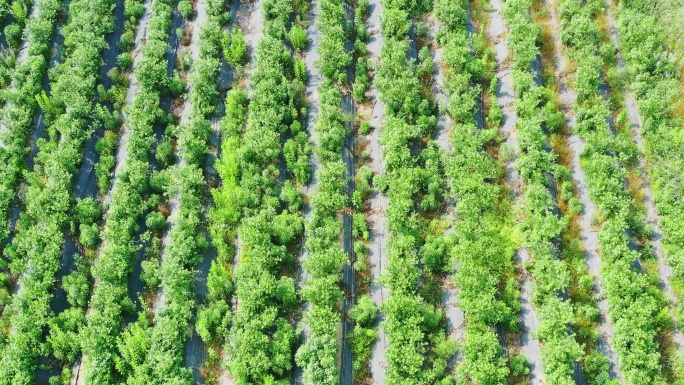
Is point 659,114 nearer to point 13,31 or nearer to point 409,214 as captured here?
point 409,214

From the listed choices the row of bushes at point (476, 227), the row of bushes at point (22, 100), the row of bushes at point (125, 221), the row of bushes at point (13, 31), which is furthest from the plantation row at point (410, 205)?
the row of bushes at point (13, 31)

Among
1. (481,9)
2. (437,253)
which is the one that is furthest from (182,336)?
(481,9)

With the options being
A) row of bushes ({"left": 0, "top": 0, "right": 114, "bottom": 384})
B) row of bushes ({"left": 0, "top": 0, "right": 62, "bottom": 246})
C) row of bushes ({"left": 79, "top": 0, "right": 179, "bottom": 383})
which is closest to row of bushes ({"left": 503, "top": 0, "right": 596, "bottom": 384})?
row of bushes ({"left": 79, "top": 0, "right": 179, "bottom": 383})

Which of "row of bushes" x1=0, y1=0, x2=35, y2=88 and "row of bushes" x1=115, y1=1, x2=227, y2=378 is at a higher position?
"row of bushes" x1=0, y1=0, x2=35, y2=88

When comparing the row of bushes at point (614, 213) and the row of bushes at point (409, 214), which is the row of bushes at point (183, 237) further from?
the row of bushes at point (614, 213)

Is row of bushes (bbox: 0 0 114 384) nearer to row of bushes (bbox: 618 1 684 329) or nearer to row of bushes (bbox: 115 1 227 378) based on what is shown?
row of bushes (bbox: 115 1 227 378)
